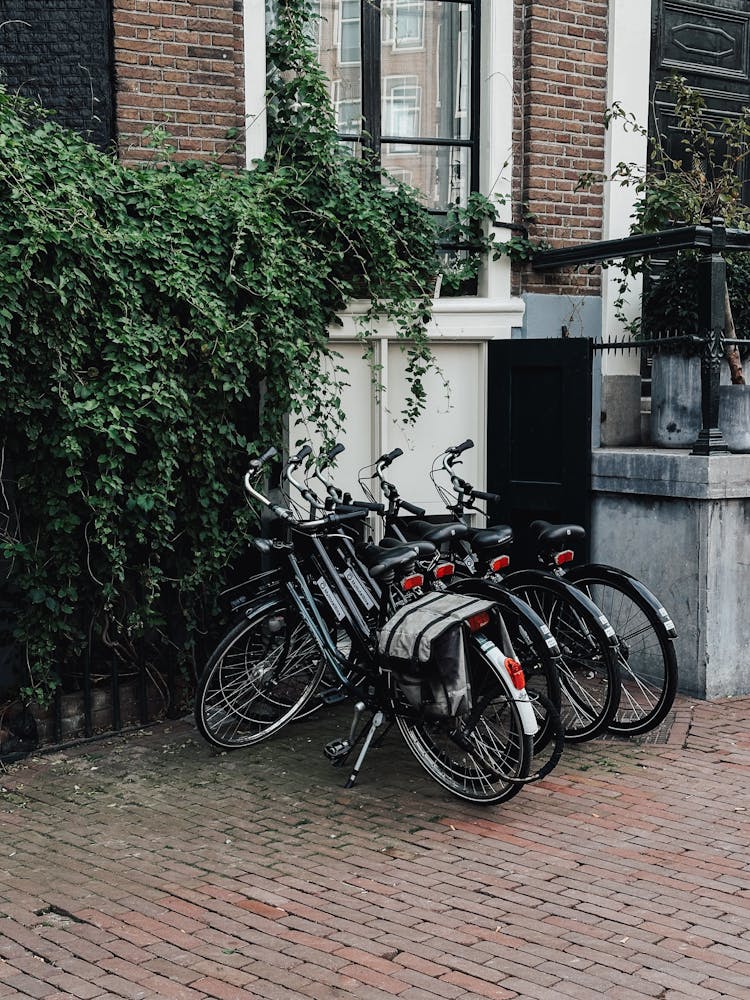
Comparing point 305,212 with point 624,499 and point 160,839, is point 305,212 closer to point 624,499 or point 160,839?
point 624,499

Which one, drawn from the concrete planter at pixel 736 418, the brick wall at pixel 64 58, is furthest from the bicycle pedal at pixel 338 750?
the brick wall at pixel 64 58

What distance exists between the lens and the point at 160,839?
513cm

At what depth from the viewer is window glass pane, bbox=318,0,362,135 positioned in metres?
8.19

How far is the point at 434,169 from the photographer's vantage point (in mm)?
8586

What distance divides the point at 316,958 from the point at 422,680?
158cm

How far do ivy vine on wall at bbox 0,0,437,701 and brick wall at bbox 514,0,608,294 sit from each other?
1644mm

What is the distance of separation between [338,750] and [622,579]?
5.94 ft

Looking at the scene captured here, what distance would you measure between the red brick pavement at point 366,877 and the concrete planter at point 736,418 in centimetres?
204

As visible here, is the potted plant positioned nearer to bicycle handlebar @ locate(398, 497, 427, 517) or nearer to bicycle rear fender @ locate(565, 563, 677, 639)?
bicycle rear fender @ locate(565, 563, 677, 639)

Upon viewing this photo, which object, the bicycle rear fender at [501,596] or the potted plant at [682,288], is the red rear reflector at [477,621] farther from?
the potted plant at [682,288]

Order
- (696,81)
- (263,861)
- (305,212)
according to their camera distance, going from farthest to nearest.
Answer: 1. (696,81)
2. (305,212)
3. (263,861)

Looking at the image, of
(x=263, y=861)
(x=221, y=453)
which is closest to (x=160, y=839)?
(x=263, y=861)

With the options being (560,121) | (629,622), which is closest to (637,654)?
(629,622)

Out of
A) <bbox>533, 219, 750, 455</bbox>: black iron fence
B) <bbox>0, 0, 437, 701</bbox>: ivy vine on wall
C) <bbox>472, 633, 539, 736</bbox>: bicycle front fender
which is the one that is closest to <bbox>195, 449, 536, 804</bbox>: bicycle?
<bbox>472, 633, 539, 736</bbox>: bicycle front fender
